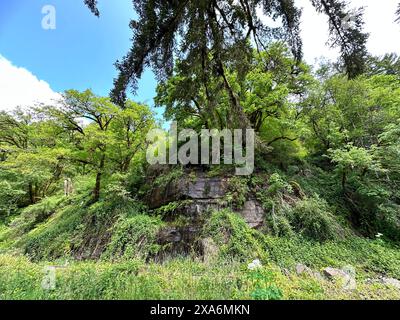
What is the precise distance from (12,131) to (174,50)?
16611 millimetres

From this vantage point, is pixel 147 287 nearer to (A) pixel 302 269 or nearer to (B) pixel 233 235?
(B) pixel 233 235

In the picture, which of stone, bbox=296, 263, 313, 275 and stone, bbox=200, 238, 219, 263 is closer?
stone, bbox=296, 263, 313, 275

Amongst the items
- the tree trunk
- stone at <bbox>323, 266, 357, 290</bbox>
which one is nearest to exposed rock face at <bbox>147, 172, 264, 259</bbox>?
stone at <bbox>323, 266, 357, 290</bbox>

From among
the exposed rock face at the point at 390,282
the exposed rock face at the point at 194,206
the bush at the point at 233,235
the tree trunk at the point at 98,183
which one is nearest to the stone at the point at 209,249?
the exposed rock face at the point at 194,206

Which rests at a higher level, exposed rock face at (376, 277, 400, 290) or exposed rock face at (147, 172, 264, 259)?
exposed rock face at (147, 172, 264, 259)

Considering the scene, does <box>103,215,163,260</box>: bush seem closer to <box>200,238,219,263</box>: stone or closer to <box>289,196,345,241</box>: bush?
<box>200,238,219,263</box>: stone

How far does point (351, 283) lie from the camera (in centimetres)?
419

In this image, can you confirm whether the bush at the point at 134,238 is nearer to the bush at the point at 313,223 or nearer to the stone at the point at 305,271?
the stone at the point at 305,271

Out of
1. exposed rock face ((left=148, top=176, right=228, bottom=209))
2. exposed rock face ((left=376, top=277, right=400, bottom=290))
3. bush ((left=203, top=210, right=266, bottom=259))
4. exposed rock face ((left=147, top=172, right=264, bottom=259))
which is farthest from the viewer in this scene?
exposed rock face ((left=148, top=176, right=228, bottom=209))

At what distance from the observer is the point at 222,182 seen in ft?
25.2

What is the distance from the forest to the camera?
2.45m

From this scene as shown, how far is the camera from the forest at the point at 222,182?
2453 mm

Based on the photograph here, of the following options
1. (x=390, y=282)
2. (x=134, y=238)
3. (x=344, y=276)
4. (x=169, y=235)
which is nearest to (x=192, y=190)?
(x=169, y=235)
